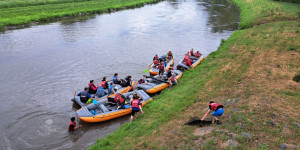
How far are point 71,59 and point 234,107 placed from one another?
56.0 feet

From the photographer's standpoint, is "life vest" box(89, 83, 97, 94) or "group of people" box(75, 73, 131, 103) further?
"life vest" box(89, 83, 97, 94)

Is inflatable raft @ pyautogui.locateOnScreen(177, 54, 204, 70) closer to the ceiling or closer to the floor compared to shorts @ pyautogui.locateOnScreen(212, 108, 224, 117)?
closer to the floor

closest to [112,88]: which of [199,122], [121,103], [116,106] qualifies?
[116,106]

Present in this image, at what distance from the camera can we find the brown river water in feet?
39.9

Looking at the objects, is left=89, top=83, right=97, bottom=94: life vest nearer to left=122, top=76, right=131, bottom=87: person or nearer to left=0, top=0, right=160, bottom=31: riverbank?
left=122, top=76, right=131, bottom=87: person

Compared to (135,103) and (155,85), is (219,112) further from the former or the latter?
(155,85)

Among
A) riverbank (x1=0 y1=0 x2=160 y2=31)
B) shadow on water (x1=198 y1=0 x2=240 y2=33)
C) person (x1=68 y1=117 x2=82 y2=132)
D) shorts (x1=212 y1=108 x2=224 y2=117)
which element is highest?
riverbank (x1=0 y1=0 x2=160 y2=31)

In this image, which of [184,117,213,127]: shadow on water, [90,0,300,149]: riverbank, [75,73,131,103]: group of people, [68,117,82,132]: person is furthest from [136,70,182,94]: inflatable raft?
[184,117,213,127]: shadow on water

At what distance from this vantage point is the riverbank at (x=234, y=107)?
27.0 ft

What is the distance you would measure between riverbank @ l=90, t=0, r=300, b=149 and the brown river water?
2686 millimetres

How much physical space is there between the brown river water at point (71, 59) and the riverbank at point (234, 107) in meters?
2.69

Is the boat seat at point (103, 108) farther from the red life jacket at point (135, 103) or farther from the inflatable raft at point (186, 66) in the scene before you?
the inflatable raft at point (186, 66)

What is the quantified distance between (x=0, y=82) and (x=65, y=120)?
327 inches

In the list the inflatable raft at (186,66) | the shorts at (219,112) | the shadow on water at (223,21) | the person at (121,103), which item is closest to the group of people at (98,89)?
the person at (121,103)
